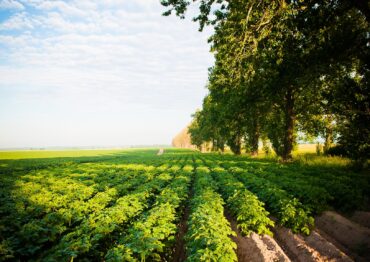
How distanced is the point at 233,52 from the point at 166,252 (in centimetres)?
1024

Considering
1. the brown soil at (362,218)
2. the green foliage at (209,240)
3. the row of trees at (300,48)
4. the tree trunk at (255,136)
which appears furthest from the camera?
the tree trunk at (255,136)

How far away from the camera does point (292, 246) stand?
7051mm

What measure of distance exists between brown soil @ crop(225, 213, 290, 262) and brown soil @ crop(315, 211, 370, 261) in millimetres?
2207

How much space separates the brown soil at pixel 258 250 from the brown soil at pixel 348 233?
221 cm

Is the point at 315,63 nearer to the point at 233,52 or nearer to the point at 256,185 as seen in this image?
the point at 233,52

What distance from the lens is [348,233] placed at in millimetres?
7422

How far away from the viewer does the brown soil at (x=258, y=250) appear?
20.2 ft

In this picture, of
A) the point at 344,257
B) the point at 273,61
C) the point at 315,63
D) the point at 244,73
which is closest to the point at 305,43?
the point at 315,63

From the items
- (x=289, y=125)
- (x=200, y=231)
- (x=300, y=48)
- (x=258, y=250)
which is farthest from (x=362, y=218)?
(x=289, y=125)

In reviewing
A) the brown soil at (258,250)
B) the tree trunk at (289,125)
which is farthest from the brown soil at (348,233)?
the tree trunk at (289,125)

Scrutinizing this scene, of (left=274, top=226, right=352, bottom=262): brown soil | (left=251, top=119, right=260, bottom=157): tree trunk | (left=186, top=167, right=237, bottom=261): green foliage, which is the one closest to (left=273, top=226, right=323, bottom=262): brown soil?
(left=274, top=226, right=352, bottom=262): brown soil

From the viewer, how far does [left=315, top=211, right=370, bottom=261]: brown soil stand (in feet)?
21.4

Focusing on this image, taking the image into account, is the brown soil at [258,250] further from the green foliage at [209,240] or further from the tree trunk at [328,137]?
the tree trunk at [328,137]

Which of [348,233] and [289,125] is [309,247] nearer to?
[348,233]
